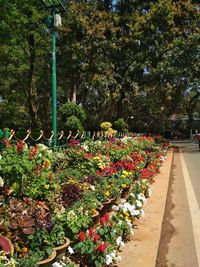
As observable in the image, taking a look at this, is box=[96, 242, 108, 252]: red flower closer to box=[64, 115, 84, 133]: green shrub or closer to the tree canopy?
box=[64, 115, 84, 133]: green shrub

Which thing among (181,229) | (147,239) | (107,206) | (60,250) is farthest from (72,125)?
(60,250)

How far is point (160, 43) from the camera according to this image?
101 feet

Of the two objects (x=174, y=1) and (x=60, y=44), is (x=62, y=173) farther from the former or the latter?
(x=174, y=1)

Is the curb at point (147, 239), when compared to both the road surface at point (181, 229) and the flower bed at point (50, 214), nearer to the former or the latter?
the road surface at point (181, 229)

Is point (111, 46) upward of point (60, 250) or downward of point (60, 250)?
upward

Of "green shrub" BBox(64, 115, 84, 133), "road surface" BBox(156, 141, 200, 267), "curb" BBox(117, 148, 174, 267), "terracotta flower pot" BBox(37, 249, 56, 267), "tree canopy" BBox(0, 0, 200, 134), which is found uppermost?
"tree canopy" BBox(0, 0, 200, 134)

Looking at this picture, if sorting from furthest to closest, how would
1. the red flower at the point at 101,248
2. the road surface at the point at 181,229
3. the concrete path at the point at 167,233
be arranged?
the road surface at the point at 181,229
the concrete path at the point at 167,233
the red flower at the point at 101,248

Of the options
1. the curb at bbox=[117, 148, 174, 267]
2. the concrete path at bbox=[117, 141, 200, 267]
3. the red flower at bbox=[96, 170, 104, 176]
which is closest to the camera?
the curb at bbox=[117, 148, 174, 267]

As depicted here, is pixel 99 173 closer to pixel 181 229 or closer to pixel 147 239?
pixel 181 229

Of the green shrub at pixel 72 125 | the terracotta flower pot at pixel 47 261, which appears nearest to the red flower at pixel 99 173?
the terracotta flower pot at pixel 47 261

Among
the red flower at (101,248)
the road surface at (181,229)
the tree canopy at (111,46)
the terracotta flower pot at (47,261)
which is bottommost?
the road surface at (181,229)

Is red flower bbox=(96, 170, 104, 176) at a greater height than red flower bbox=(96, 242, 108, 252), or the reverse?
red flower bbox=(96, 170, 104, 176)

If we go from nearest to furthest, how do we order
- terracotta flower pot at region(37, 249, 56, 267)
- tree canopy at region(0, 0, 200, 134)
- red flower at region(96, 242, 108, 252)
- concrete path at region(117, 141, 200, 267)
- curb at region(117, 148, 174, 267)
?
terracotta flower pot at region(37, 249, 56, 267), red flower at region(96, 242, 108, 252), curb at region(117, 148, 174, 267), concrete path at region(117, 141, 200, 267), tree canopy at region(0, 0, 200, 134)

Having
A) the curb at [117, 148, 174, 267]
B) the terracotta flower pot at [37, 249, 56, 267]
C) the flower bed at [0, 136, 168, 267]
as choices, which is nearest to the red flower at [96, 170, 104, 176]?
the flower bed at [0, 136, 168, 267]
